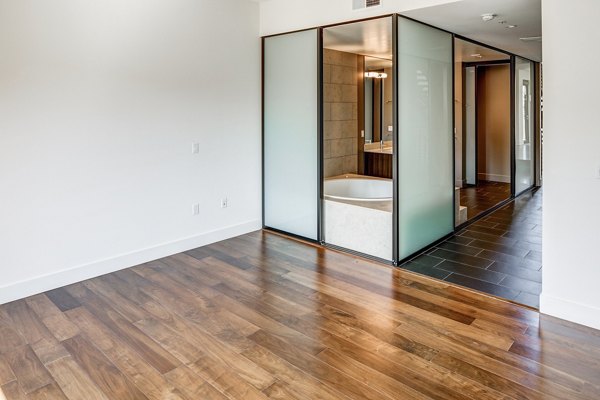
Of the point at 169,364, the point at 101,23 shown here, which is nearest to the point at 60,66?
the point at 101,23

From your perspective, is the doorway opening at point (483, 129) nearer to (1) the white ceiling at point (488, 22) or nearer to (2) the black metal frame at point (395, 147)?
(1) the white ceiling at point (488, 22)

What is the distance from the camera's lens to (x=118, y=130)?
13.0 feet

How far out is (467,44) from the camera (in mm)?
5430

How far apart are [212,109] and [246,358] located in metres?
2.97

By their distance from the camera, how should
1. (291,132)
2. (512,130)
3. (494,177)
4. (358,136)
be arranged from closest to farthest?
1. (291,132)
2. (358,136)
3. (512,130)
4. (494,177)

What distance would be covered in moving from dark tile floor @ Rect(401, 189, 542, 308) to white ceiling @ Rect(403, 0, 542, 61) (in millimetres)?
2325

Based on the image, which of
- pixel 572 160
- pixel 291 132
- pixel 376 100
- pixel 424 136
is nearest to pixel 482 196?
pixel 376 100

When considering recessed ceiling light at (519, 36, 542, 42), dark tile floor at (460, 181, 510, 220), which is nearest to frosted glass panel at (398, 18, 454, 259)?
recessed ceiling light at (519, 36, 542, 42)

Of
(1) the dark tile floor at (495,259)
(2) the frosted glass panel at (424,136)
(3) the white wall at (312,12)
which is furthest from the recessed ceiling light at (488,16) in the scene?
(1) the dark tile floor at (495,259)

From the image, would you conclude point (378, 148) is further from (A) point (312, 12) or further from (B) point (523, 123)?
(B) point (523, 123)

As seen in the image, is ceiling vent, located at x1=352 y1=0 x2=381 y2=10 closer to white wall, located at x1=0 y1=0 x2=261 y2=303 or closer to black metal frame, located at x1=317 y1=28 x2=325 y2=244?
black metal frame, located at x1=317 y1=28 x2=325 y2=244

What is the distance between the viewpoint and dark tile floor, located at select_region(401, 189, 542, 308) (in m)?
3.60

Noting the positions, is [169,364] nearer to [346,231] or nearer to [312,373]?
[312,373]

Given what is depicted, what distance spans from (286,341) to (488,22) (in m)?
3.68
